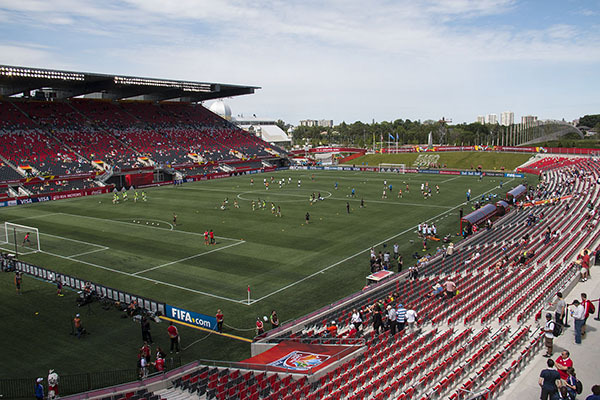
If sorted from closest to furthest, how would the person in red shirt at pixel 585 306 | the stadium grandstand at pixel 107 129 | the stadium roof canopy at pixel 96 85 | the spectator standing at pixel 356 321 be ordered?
the person in red shirt at pixel 585 306
the spectator standing at pixel 356 321
the stadium roof canopy at pixel 96 85
the stadium grandstand at pixel 107 129

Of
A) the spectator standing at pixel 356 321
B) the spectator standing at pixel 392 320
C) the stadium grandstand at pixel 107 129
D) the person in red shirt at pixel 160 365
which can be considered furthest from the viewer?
the stadium grandstand at pixel 107 129

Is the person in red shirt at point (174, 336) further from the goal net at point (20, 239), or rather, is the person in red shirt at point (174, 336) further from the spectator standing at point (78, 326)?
the goal net at point (20, 239)

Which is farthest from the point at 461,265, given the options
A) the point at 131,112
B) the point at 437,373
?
the point at 131,112

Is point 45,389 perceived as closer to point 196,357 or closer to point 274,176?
point 196,357

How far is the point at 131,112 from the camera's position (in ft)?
304

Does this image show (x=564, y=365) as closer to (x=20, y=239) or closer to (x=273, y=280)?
(x=273, y=280)

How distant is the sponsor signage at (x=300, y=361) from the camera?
1496 cm

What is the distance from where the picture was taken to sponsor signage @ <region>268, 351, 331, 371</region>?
49.1ft

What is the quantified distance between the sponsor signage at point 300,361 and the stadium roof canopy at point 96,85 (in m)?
62.0

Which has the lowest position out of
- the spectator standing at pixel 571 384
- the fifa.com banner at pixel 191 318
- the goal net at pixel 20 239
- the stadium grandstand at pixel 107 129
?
the fifa.com banner at pixel 191 318

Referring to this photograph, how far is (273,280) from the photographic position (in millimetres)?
27781

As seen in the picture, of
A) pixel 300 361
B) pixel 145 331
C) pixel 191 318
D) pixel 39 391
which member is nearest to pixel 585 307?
pixel 300 361

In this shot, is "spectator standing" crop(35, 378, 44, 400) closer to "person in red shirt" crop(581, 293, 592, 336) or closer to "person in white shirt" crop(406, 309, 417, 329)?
"person in white shirt" crop(406, 309, 417, 329)

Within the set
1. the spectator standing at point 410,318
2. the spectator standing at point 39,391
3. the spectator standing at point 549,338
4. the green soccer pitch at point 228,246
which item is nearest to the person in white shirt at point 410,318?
the spectator standing at point 410,318
